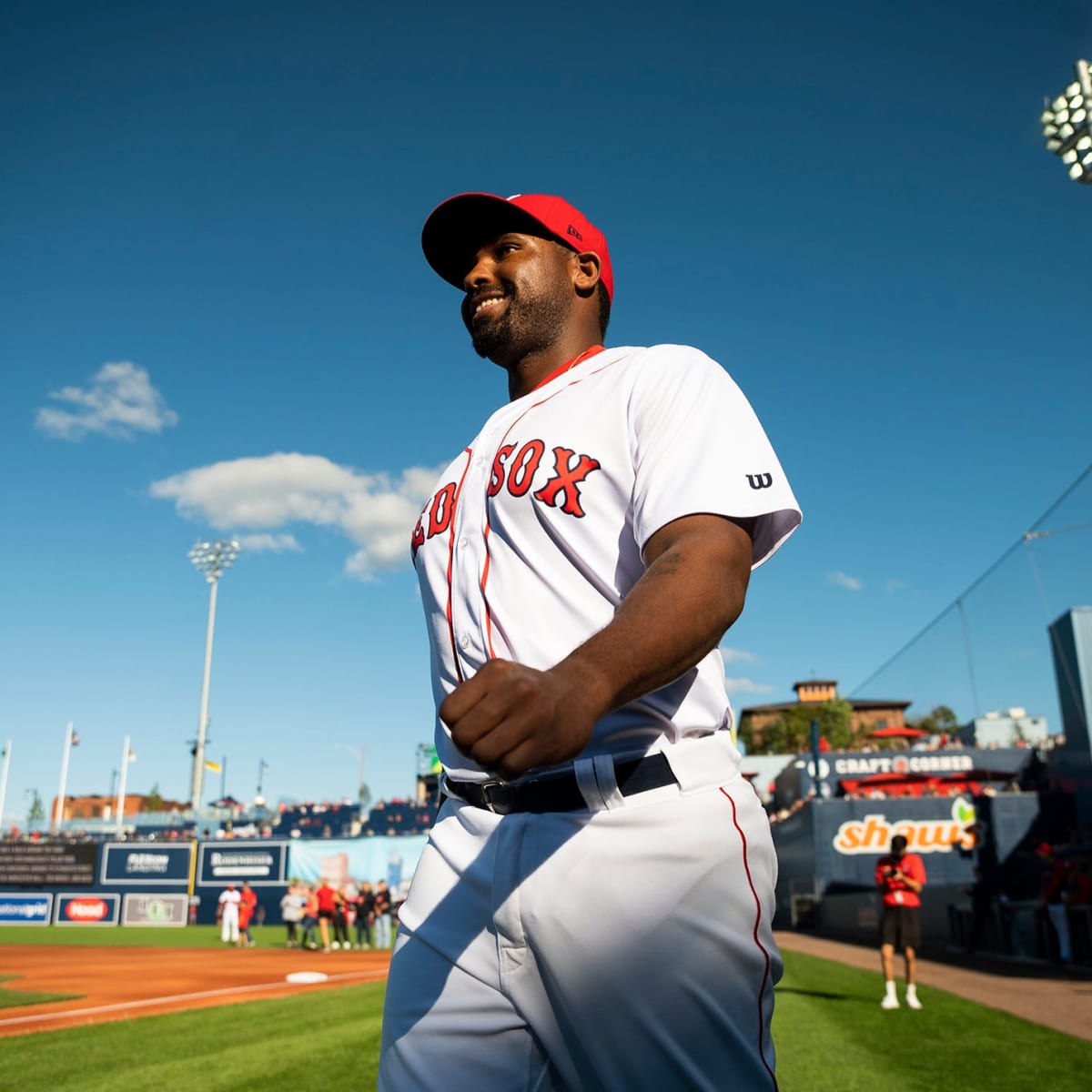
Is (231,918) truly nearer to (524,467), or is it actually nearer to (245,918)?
(245,918)

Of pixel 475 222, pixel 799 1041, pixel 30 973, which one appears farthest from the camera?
pixel 30 973

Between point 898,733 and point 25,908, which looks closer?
point 898,733

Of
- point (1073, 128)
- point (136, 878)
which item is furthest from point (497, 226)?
point (136, 878)

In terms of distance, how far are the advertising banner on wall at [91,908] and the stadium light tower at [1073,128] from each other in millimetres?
32372

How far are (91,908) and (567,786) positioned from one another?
115ft

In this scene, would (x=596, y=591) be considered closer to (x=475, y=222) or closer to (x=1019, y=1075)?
(x=475, y=222)

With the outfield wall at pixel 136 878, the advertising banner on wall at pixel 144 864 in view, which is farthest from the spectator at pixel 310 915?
the advertising banner on wall at pixel 144 864

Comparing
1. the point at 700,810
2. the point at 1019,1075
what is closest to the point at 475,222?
the point at 700,810

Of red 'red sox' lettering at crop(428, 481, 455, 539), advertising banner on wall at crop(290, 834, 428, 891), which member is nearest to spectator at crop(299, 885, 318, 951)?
advertising banner on wall at crop(290, 834, 428, 891)

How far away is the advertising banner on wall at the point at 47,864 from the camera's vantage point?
30.9m

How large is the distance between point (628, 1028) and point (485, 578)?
77cm

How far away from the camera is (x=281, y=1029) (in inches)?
340

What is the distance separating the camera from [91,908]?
31188 millimetres

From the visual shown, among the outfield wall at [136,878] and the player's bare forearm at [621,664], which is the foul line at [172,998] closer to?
the player's bare forearm at [621,664]
